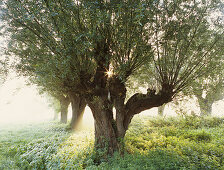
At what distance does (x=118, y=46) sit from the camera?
6969mm

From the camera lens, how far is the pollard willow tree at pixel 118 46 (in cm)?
608

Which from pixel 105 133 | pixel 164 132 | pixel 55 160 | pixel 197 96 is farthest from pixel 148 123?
pixel 55 160

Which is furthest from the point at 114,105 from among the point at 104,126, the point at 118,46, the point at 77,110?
Result: the point at 77,110

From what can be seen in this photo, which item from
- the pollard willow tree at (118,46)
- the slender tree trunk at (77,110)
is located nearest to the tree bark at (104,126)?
the pollard willow tree at (118,46)

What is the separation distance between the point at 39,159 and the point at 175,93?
8.71m

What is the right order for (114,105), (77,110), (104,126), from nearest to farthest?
(104,126) → (114,105) → (77,110)

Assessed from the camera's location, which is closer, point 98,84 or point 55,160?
point 55,160

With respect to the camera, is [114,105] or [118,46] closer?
[118,46]

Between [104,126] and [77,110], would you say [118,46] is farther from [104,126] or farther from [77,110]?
[77,110]

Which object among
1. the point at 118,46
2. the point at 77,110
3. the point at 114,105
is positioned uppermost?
the point at 118,46

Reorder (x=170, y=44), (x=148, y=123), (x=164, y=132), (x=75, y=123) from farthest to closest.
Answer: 1. (x=148, y=123)
2. (x=75, y=123)
3. (x=164, y=132)
4. (x=170, y=44)

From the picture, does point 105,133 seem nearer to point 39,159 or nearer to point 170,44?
point 39,159

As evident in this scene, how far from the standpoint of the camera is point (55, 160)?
21.5 feet

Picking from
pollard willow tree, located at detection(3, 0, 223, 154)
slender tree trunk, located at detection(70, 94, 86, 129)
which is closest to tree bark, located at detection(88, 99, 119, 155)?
pollard willow tree, located at detection(3, 0, 223, 154)
